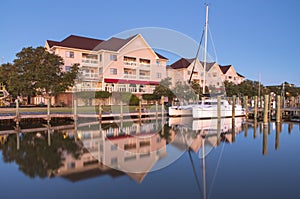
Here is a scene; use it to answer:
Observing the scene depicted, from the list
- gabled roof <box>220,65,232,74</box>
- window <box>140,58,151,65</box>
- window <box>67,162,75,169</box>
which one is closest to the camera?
window <box>67,162,75,169</box>

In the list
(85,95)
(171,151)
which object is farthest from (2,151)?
(85,95)

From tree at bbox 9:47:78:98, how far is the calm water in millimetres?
13136

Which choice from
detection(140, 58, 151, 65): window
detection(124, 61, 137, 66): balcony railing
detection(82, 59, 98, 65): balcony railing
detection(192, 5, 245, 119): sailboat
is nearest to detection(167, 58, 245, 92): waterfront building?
detection(140, 58, 151, 65): window

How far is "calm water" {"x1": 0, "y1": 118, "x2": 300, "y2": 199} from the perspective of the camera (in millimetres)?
6816

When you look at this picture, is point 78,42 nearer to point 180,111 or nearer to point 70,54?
point 70,54

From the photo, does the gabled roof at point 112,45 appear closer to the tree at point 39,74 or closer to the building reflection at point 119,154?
the tree at point 39,74

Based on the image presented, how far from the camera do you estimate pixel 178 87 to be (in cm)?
3812

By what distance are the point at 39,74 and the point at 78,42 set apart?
15323mm

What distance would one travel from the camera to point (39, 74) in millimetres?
26688

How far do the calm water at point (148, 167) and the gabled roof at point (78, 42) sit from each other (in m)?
25.8

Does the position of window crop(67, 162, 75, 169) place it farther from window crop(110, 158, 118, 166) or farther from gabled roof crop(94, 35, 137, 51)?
gabled roof crop(94, 35, 137, 51)

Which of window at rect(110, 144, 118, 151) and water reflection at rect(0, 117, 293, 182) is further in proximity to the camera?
window at rect(110, 144, 118, 151)

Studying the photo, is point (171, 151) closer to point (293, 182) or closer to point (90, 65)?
point (293, 182)

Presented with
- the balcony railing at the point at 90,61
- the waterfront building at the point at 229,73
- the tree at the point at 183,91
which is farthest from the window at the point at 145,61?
the waterfront building at the point at 229,73
